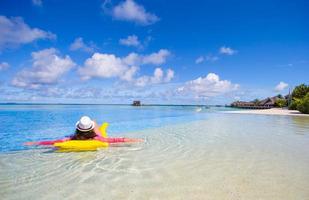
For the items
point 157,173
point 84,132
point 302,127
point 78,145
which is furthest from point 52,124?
point 302,127

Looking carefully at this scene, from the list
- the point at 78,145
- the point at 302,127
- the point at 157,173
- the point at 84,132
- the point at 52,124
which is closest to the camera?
the point at 157,173

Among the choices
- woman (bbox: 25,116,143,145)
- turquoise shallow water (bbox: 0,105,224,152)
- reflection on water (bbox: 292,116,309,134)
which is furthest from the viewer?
reflection on water (bbox: 292,116,309,134)

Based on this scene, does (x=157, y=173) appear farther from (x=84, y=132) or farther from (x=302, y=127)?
(x=302, y=127)

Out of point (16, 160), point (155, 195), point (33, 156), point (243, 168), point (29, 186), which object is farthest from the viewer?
point (33, 156)

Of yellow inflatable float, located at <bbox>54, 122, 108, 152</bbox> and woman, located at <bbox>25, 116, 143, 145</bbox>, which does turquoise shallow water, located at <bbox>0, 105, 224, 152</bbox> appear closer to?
woman, located at <bbox>25, 116, 143, 145</bbox>

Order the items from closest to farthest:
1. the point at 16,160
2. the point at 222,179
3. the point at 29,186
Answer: the point at 29,186 → the point at 222,179 → the point at 16,160

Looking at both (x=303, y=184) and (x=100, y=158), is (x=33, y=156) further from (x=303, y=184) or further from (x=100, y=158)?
(x=303, y=184)

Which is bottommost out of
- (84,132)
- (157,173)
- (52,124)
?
(157,173)

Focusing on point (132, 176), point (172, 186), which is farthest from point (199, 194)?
point (132, 176)

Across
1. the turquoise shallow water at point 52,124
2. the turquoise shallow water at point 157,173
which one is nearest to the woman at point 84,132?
the turquoise shallow water at point 157,173

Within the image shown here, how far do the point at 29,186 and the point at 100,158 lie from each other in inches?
98.1

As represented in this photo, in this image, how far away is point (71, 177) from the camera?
5117 millimetres

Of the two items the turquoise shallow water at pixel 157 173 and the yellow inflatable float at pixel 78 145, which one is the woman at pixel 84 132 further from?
the turquoise shallow water at pixel 157 173

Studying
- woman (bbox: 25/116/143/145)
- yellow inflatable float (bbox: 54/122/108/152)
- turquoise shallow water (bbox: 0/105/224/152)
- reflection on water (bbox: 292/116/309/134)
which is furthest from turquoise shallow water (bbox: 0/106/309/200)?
reflection on water (bbox: 292/116/309/134)
